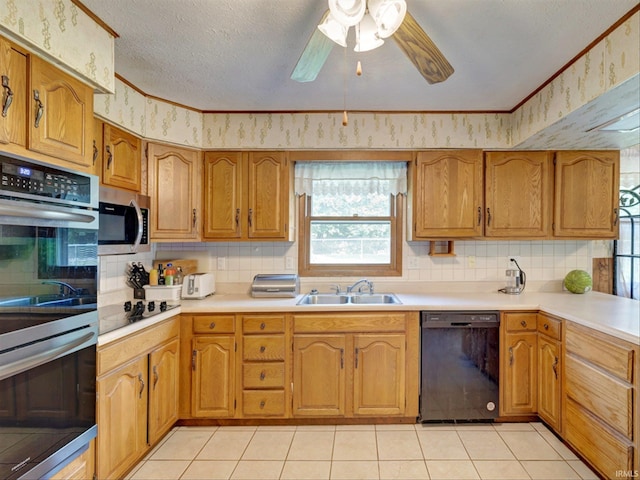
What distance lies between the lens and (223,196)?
279 centimetres

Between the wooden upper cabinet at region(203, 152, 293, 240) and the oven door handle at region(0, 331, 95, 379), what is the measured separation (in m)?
1.42

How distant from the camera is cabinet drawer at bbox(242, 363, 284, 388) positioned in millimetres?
2428

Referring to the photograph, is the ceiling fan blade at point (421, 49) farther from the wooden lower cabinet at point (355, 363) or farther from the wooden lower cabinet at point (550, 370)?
the wooden lower cabinet at point (550, 370)

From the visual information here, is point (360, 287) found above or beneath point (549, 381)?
above

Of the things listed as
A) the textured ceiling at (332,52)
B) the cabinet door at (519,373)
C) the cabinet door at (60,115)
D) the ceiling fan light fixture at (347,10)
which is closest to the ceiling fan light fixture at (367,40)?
the ceiling fan light fixture at (347,10)

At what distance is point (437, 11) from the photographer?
61.8 inches

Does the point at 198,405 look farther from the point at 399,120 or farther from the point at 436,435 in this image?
the point at 399,120

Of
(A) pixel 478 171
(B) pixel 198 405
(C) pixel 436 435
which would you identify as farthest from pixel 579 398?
(B) pixel 198 405

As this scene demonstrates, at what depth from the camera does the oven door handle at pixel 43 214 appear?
1.14 metres

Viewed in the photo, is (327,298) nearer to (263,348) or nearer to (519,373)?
(263,348)

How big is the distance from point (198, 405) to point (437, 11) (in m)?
2.75

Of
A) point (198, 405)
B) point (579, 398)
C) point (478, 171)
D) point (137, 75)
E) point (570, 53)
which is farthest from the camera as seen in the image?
point (478, 171)

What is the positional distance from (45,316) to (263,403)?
157cm

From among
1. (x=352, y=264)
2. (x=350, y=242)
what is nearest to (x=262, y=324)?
(x=352, y=264)
